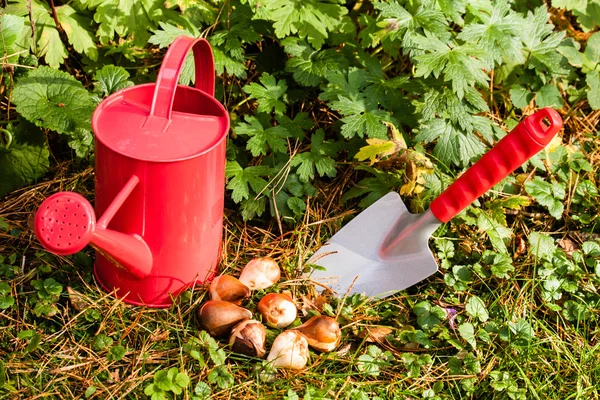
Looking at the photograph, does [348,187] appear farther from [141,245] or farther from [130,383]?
[130,383]

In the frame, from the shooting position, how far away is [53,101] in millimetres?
1976

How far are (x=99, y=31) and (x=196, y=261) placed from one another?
845 millimetres

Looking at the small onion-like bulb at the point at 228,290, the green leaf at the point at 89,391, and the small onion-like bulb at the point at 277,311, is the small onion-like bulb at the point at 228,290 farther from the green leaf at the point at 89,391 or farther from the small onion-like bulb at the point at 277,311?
the green leaf at the point at 89,391

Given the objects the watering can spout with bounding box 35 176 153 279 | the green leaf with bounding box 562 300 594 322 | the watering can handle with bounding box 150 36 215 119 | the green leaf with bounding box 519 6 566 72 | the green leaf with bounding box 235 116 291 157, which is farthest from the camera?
the green leaf with bounding box 519 6 566 72

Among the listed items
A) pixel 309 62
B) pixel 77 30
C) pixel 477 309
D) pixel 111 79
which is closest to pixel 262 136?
pixel 309 62

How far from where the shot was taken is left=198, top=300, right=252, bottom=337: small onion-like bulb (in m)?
1.71

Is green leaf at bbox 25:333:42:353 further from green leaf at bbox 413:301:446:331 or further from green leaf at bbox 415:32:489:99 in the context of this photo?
green leaf at bbox 415:32:489:99

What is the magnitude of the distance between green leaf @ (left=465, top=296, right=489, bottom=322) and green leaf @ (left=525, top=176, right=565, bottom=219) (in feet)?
1.49

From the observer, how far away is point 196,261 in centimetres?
181

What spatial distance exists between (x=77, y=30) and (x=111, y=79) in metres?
0.26

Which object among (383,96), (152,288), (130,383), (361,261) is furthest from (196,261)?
(383,96)

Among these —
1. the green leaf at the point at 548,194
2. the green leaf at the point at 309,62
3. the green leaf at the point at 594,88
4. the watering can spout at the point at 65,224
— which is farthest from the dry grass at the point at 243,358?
the green leaf at the point at 594,88

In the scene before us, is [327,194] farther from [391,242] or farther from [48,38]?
[48,38]

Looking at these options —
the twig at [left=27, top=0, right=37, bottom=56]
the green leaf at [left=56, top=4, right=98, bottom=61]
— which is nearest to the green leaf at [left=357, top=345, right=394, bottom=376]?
the green leaf at [left=56, top=4, right=98, bottom=61]
